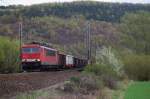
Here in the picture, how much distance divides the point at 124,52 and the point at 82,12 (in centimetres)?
6342

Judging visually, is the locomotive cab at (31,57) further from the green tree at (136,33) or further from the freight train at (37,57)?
the green tree at (136,33)

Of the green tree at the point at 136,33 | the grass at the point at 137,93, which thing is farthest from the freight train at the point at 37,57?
the green tree at the point at 136,33

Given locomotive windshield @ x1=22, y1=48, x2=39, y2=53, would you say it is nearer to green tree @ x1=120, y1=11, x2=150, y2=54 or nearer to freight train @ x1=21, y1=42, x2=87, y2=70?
freight train @ x1=21, y1=42, x2=87, y2=70

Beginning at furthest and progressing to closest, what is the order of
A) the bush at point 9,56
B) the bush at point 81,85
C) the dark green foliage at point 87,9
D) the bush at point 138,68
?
the dark green foliage at point 87,9, the bush at point 138,68, the bush at point 9,56, the bush at point 81,85

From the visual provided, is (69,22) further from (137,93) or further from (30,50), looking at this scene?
(137,93)

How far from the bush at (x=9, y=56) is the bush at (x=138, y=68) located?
17116 millimetres

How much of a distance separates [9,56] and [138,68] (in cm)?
2117

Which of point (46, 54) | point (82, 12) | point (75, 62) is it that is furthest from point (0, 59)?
point (82, 12)

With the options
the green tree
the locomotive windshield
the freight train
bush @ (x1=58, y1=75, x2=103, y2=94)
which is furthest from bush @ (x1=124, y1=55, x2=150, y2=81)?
bush @ (x1=58, y1=75, x2=103, y2=94)

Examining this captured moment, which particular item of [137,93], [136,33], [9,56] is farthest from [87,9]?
[137,93]

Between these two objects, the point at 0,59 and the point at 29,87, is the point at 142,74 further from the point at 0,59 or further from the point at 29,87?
the point at 29,87

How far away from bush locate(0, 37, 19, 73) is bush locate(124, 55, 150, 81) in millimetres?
17116

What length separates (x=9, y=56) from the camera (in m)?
58.3

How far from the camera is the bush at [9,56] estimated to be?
169 ft
